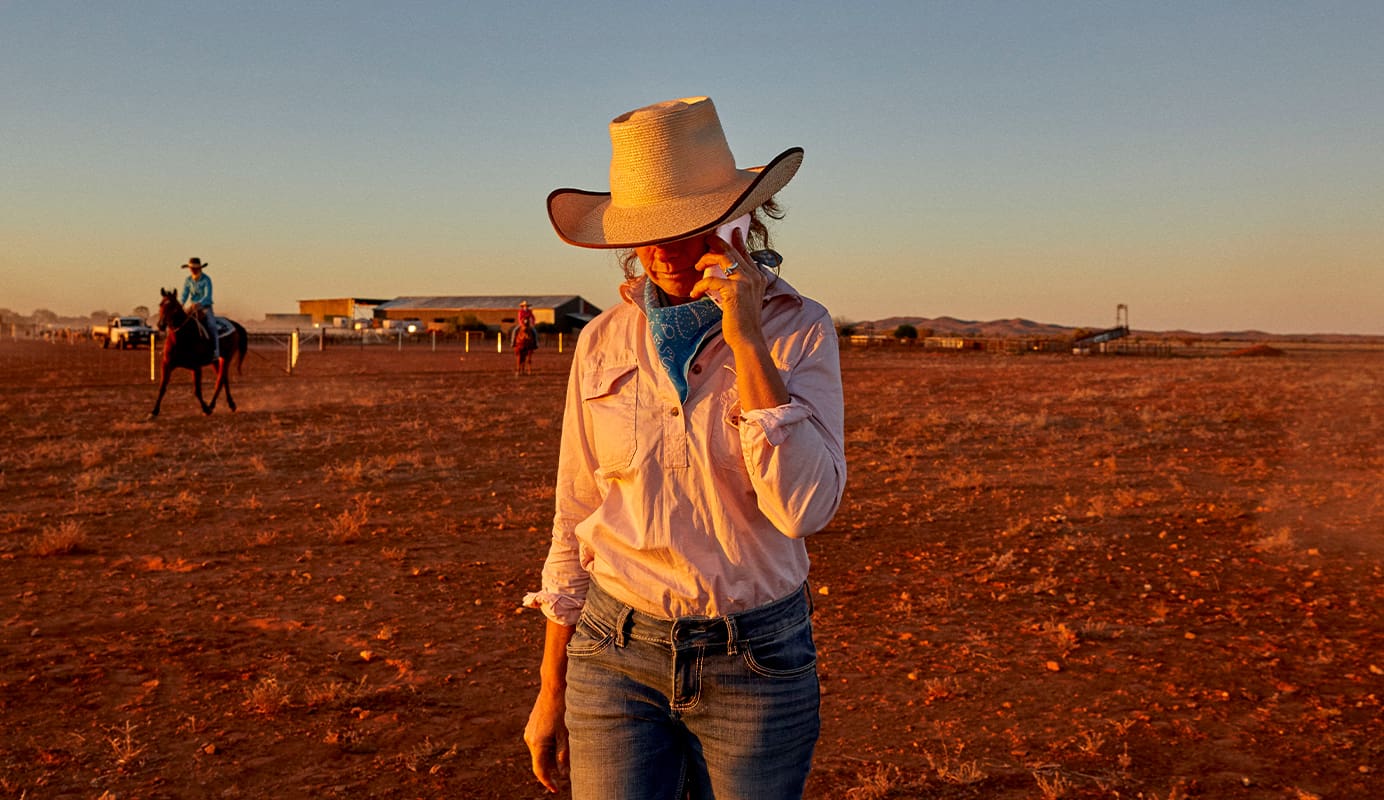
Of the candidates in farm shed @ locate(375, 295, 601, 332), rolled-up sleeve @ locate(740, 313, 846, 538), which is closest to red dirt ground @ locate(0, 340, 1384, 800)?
rolled-up sleeve @ locate(740, 313, 846, 538)

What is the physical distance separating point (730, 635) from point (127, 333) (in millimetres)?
58151

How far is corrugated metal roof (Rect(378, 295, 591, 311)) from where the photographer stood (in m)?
95.8

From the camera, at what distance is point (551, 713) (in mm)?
2441

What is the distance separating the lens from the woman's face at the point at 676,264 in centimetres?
220

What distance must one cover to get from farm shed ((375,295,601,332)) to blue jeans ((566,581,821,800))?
3504 inches

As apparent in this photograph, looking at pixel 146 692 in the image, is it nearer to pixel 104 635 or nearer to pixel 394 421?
pixel 104 635

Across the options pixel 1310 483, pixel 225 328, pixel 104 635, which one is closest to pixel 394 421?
pixel 225 328

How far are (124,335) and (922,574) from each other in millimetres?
54634

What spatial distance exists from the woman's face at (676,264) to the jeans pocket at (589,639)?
716 mm

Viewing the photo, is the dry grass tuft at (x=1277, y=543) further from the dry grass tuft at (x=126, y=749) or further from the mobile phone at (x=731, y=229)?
the dry grass tuft at (x=126, y=749)

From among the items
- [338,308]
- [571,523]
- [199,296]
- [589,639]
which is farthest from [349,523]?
[338,308]

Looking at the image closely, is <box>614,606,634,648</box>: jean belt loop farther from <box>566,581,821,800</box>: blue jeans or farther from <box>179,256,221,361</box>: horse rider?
<box>179,256,221,361</box>: horse rider

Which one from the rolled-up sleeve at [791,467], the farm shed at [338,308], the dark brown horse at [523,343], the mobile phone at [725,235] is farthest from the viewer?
the farm shed at [338,308]

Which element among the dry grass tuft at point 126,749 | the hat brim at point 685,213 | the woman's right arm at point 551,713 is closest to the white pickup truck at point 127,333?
the dry grass tuft at point 126,749
